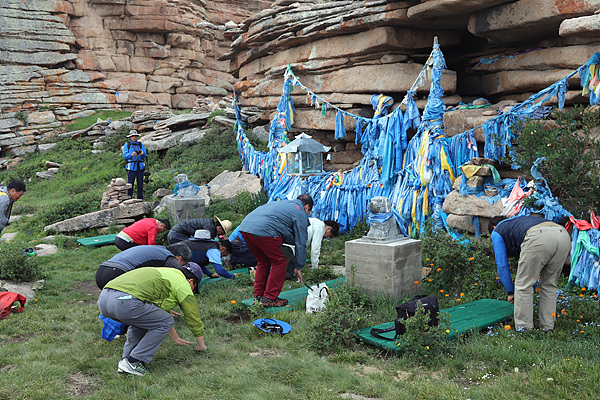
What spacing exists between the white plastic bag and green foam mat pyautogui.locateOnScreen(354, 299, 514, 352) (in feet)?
2.70

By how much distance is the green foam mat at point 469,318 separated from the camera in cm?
480

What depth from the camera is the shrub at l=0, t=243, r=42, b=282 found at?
7328 mm

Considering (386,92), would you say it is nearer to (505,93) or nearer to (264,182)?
(505,93)

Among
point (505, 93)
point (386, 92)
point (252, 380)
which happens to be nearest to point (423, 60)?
point (386, 92)

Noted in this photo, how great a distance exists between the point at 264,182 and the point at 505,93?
610 centimetres

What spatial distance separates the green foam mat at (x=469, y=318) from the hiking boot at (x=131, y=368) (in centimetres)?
208

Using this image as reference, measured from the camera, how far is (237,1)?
34.2 m

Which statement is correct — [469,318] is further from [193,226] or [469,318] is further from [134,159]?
[134,159]

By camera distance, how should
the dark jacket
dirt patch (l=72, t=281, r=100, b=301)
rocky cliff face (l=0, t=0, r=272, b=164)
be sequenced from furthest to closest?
1. rocky cliff face (l=0, t=0, r=272, b=164)
2. the dark jacket
3. dirt patch (l=72, t=281, r=100, b=301)

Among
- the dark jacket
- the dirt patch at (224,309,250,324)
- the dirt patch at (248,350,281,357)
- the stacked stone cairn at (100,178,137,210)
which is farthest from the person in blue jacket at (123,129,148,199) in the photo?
the dirt patch at (248,350,281,357)

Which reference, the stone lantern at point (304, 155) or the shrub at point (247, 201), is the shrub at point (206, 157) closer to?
the shrub at point (247, 201)

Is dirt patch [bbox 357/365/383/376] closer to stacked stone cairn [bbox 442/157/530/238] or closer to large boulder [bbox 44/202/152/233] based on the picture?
stacked stone cairn [bbox 442/157/530/238]

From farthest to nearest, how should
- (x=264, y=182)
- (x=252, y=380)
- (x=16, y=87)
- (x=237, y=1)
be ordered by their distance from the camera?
(x=237, y=1) → (x=16, y=87) → (x=264, y=182) → (x=252, y=380)

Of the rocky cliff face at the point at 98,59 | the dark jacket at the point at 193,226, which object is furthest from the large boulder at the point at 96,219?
the rocky cliff face at the point at 98,59
